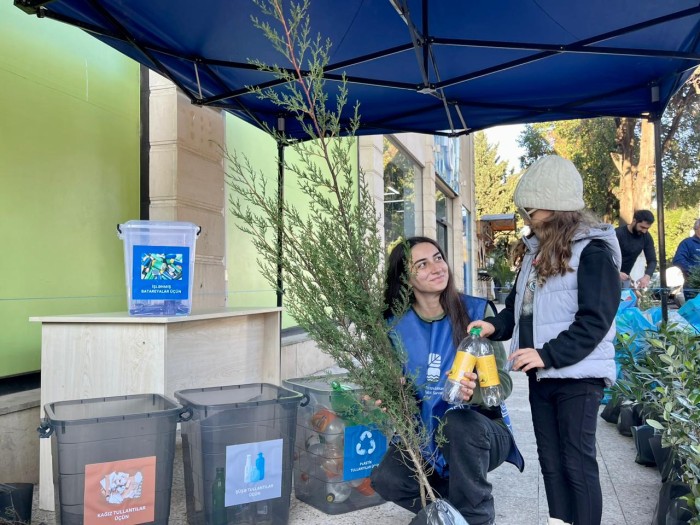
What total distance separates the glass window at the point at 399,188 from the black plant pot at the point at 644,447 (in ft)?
18.5

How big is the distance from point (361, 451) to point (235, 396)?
0.68 metres

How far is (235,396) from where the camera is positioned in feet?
9.45

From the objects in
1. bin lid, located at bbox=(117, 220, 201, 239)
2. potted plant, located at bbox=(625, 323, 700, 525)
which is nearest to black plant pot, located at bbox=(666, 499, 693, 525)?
potted plant, located at bbox=(625, 323, 700, 525)

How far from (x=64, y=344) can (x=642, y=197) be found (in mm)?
17967

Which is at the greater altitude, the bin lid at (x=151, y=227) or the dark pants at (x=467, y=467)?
the bin lid at (x=151, y=227)

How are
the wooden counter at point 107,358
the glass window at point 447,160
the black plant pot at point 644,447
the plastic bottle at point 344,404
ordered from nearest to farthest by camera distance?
1. the plastic bottle at point 344,404
2. the wooden counter at point 107,358
3. the black plant pot at point 644,447
4. the glass window at point 447,160

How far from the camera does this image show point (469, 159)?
24.1 meters

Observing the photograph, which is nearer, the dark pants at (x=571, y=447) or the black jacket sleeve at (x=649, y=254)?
the dark pants at (x=571, y=447)

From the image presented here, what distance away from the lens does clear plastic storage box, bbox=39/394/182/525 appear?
2.16 m

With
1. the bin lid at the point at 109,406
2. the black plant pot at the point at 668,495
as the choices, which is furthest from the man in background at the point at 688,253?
the bin lid at the point at 109,406

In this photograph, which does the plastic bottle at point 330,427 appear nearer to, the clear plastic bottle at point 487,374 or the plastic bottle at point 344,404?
the plastic bottle at point 344,404

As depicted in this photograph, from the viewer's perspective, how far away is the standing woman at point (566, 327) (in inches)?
84.9

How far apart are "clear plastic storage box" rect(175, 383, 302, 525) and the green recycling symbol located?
362 mm

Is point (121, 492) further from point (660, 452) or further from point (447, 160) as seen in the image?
point (447, 160)
